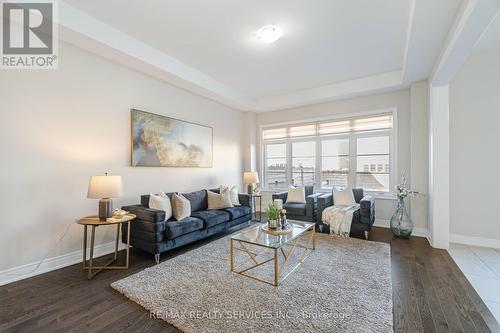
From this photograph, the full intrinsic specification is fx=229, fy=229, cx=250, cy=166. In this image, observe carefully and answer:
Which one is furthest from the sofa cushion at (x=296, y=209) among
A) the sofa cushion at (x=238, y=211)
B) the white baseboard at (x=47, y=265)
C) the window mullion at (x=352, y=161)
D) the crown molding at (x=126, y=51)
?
the white baseboard at (x=47, y=265)

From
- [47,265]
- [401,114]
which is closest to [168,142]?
[47,265]

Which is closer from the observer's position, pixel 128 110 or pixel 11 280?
pixel 11 280

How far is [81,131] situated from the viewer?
122 inches

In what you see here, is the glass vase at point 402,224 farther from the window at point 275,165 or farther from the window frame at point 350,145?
the window at point 275,165

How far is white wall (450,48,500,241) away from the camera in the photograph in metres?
3.66

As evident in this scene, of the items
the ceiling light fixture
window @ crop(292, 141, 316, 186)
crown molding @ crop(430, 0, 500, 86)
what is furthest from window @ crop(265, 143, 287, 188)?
crown molding @ crop(430, 0, 500, 86)

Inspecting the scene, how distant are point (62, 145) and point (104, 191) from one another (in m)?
0.89

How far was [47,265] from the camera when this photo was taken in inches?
110

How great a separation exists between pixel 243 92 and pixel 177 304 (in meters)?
4.57

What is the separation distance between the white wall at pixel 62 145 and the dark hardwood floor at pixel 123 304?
0.51 metres

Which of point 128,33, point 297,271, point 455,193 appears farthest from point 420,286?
point 128,33

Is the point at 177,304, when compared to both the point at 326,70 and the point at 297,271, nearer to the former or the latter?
the point at 297,271

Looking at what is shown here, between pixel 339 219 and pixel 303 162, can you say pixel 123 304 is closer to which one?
pixel 339 219

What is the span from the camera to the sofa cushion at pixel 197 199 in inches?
164
